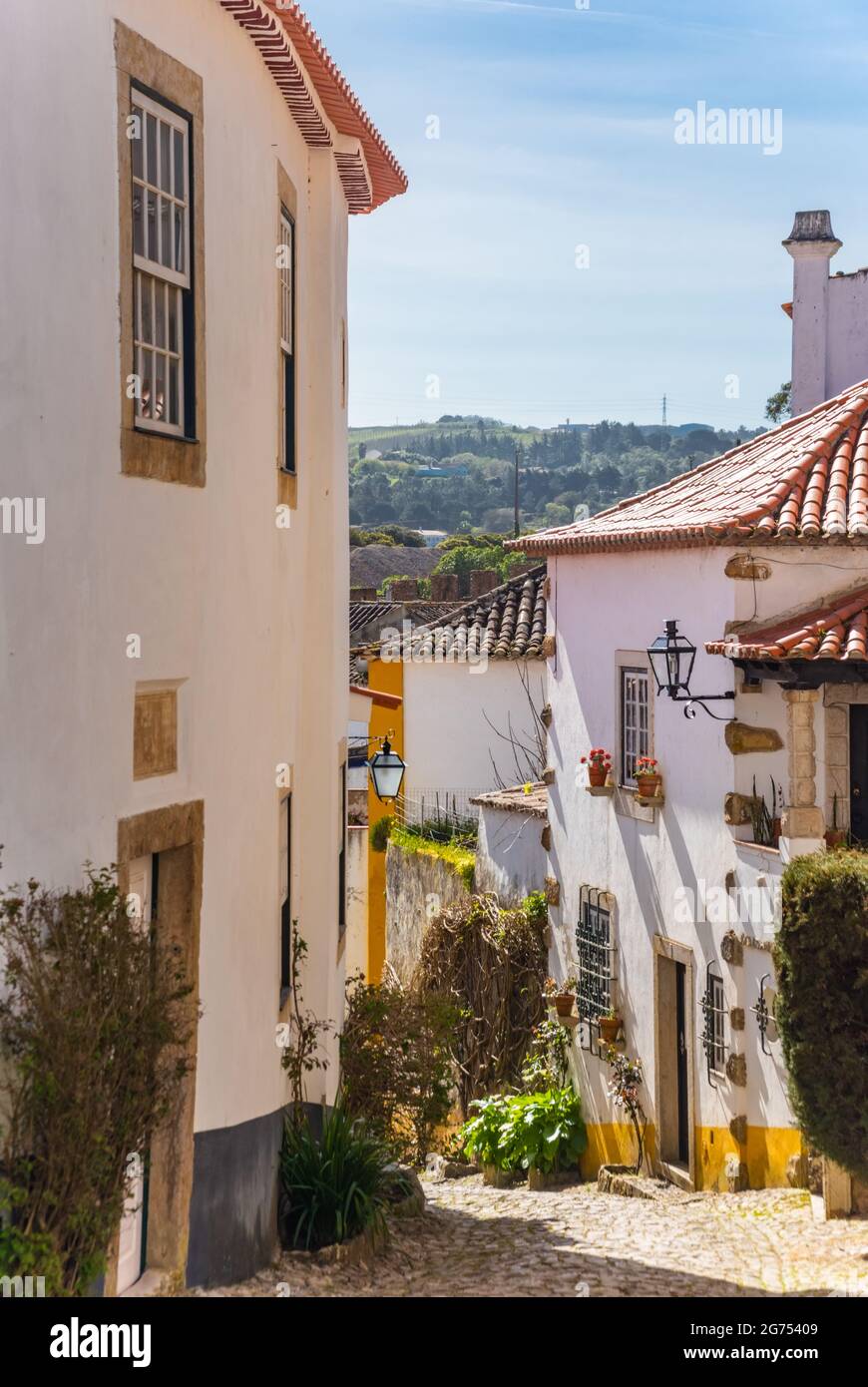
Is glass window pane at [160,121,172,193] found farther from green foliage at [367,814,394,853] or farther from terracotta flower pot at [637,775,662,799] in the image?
green foliage at [367,814,394,853]

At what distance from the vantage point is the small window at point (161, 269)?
8.05 metres

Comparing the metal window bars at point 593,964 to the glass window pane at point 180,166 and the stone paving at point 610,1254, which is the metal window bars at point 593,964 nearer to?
the stone paving at point 610,1254

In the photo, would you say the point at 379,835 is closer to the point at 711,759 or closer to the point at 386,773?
the point at 386,773

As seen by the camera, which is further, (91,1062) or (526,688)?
(526,688)

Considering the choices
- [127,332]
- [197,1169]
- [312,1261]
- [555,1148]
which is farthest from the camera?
[555,1148]

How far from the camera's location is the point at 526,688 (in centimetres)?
2723

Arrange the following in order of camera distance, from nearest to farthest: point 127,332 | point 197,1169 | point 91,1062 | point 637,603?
point 91,1062 → point 127,332 → point 197,1169 → point 637,603

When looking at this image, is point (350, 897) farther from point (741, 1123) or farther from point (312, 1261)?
point (312, 1261)

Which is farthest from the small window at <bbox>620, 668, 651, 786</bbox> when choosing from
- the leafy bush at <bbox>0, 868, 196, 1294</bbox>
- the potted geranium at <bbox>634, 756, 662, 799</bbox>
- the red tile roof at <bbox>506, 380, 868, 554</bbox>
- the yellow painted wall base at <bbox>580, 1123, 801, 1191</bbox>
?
the leafy bush at <bbox>0, 868, 196, 1294</bbox>

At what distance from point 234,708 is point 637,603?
8052 millimetres

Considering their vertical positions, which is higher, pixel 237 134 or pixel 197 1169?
pixel 237 134

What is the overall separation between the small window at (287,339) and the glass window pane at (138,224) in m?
2.82

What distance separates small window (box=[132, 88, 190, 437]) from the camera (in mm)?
8047
